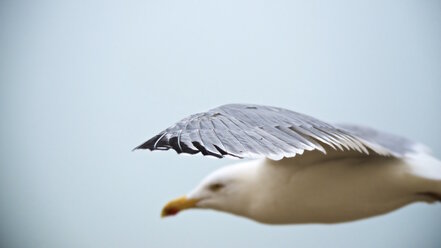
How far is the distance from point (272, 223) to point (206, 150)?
30cm

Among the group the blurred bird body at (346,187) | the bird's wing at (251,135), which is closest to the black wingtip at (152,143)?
the bird's wing at (251,135)

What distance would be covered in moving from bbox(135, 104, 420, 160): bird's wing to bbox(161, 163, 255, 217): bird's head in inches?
6.0

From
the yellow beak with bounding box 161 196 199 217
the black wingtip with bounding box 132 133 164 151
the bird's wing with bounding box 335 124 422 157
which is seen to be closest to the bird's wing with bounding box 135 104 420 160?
the black wingtip with bounding box 132 133 164 151

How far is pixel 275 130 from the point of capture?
2.08ft

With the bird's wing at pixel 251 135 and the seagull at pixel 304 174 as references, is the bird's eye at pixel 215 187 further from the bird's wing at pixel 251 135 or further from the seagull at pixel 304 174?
the bird's wing at pixel 251 135

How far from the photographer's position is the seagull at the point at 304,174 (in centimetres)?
64

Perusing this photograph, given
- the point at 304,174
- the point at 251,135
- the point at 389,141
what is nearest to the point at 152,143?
the point at 251,135

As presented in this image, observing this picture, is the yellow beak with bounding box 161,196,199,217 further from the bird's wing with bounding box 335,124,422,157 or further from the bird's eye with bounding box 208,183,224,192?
the bird's wing with bounding box 335,124,422,157

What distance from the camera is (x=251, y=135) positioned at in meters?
0.61

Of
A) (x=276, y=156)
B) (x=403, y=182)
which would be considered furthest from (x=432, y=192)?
(x=276, y=156)

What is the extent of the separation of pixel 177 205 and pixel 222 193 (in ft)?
0.21

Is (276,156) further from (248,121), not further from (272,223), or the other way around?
(272,223)

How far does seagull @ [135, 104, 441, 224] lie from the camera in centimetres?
64

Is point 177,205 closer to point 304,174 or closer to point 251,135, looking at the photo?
Answer: point 304,174
